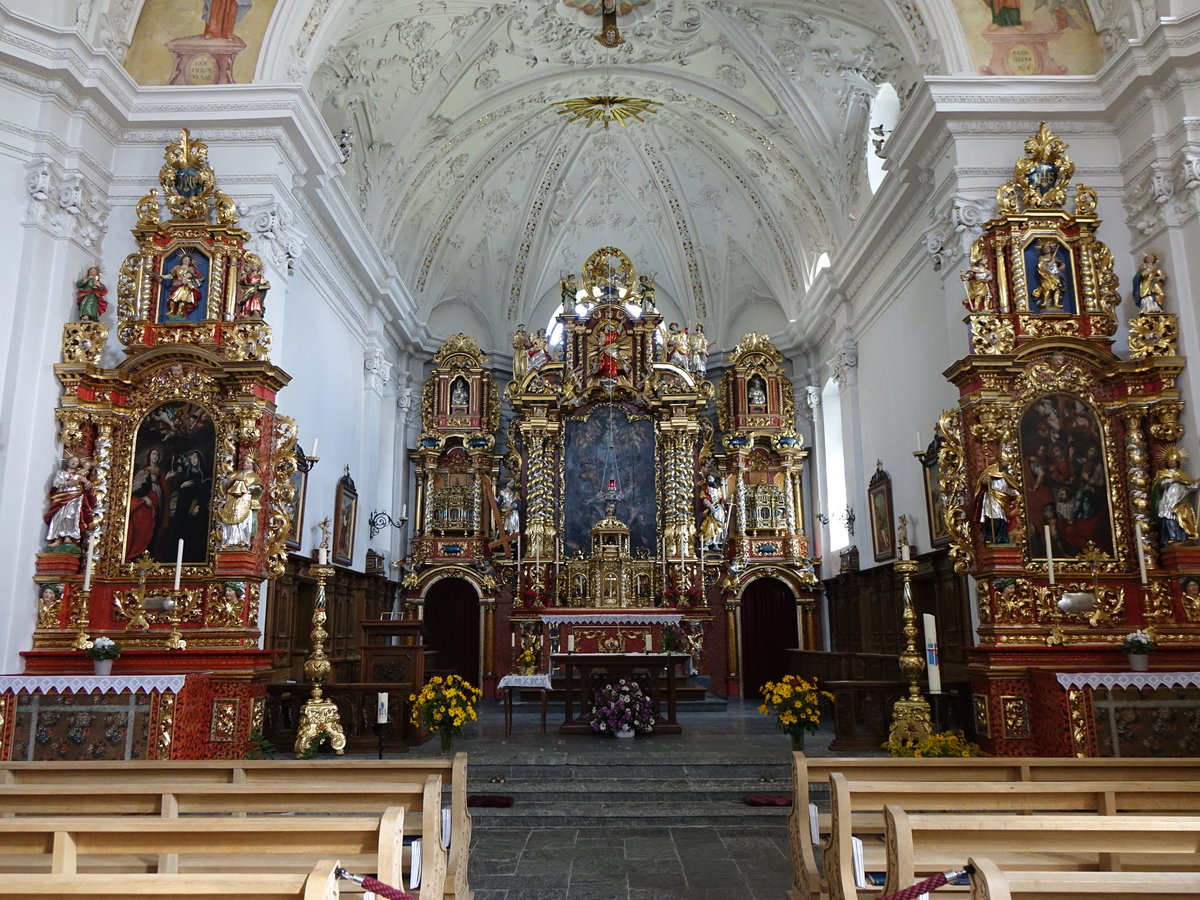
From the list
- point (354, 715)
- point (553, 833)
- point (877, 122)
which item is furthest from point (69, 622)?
point (877, 122)

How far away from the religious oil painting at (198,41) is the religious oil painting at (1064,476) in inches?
431

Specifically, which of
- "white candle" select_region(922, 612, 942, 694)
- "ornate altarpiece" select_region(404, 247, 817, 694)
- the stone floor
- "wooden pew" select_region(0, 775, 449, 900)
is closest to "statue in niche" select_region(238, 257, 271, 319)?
the stone floor

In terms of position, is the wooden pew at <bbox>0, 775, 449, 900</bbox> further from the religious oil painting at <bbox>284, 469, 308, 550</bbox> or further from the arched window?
the arched window

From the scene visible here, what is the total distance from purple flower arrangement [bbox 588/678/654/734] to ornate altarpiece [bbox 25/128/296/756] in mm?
4387

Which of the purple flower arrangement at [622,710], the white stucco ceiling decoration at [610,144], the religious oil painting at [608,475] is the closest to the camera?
the purple flower arrangement at [622,710]

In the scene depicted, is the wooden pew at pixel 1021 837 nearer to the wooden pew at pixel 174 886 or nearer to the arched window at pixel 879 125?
the wooden pew at pixel 174 886

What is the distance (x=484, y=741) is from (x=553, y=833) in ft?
13.1

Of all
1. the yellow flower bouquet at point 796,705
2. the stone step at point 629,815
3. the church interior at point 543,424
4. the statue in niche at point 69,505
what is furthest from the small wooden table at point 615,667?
the statue in niche at point 69,505

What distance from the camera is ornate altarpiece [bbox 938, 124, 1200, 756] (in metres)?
10.0

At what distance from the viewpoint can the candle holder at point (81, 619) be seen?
9961mm

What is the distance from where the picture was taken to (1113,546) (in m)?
10.4

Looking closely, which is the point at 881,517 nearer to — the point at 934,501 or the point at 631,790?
the point at 934,501

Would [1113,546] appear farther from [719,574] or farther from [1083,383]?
[719,574]

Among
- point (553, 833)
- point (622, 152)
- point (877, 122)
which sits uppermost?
point (622, 152)
